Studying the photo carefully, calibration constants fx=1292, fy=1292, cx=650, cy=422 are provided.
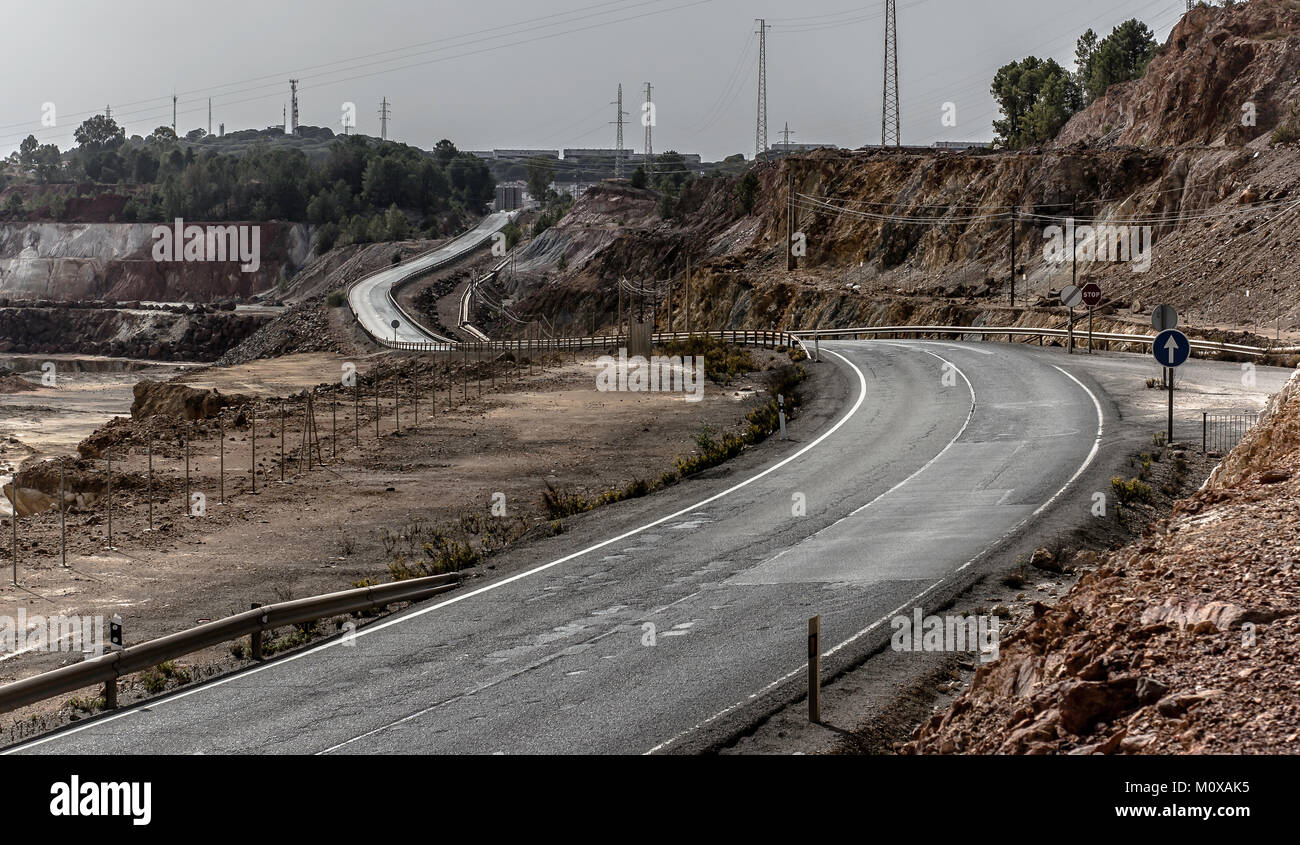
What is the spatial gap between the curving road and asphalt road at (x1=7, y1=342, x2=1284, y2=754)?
4 cm

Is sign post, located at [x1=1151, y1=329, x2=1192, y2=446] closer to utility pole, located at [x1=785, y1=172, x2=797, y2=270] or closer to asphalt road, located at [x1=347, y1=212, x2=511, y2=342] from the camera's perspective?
utility pole, located at [x1=785, y1=172, x2=797, y2=270]

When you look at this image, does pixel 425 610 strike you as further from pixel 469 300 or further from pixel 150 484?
pixel 469 300

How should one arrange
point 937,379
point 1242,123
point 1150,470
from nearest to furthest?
point 1150,470, point 937,379, point 1242,123

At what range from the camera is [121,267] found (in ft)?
607

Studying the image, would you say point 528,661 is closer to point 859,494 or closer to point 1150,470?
point 859,494

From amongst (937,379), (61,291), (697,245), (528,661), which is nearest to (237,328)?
(697,245)

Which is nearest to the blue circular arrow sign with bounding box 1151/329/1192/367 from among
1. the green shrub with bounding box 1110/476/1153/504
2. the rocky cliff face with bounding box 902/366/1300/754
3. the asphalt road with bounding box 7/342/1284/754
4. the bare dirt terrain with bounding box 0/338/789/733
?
the asphalt road with bounding box 7/342/1284/754

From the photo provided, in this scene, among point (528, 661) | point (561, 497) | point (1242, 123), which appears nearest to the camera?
point (528, 661)

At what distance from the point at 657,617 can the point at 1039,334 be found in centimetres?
3891

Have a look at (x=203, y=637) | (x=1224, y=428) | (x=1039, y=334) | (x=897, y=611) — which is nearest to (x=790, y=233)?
(x=1039, y=334)

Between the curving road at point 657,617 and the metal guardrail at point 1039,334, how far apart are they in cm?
1517

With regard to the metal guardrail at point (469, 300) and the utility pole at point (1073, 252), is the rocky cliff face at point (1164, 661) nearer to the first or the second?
the utility pole at point (1073, 252)
